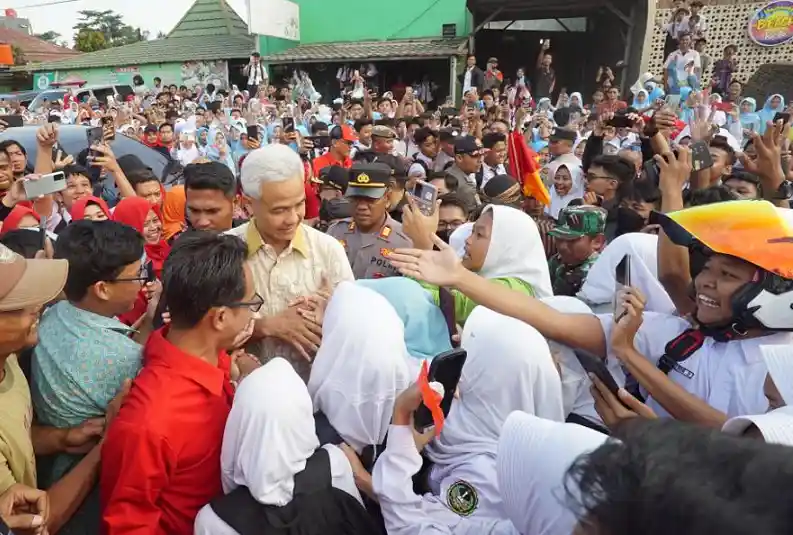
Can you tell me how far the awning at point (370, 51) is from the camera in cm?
1750

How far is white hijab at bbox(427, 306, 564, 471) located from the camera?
5.91 feet

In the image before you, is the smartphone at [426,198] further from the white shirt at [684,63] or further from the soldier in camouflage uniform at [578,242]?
the white shirt at [684,63]

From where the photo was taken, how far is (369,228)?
12.5ft

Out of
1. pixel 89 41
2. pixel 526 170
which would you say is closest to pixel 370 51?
pixel 526 170

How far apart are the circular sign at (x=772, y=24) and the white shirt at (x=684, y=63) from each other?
291 centimetres

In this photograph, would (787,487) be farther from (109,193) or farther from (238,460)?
(109,193)

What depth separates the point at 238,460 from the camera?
1.51 metres

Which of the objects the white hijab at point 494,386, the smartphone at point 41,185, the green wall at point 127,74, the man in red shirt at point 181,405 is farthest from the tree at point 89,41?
the white hijab at point 494,386

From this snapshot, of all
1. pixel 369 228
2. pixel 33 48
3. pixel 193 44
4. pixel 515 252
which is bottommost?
pixel 369 228

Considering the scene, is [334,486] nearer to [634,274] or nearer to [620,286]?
[620,286]

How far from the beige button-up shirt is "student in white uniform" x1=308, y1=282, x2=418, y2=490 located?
0.67 metres

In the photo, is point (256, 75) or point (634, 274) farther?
point (256, 75)

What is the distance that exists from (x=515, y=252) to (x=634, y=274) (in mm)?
574

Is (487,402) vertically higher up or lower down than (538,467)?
A: lower down
